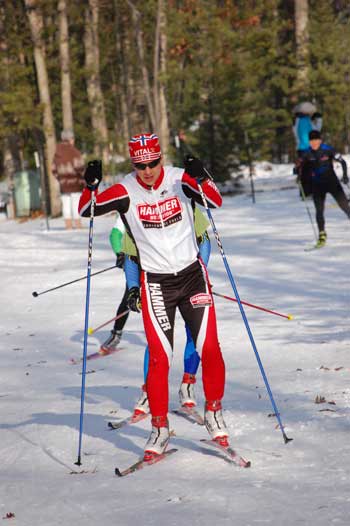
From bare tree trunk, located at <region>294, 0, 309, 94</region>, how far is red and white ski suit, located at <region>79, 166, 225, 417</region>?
852 inches

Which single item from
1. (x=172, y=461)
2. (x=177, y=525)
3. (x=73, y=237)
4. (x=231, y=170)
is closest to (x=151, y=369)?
(x=172, y=461)

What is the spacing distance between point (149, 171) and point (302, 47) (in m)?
22.5

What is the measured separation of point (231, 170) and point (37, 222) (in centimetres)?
584

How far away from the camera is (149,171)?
19.5 ft

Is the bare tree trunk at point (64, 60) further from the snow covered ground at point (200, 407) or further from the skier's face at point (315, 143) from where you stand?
the skier's face at point (315, 143)

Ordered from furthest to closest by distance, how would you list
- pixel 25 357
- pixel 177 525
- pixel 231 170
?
pixel 231 170 → pixel 25 357 → pixel 177 525

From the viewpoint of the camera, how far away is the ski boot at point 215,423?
594cm

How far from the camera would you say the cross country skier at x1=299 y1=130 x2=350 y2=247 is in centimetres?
1561

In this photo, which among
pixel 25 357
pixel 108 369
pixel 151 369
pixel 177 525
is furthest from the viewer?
pixel 25 357

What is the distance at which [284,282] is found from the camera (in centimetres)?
1336

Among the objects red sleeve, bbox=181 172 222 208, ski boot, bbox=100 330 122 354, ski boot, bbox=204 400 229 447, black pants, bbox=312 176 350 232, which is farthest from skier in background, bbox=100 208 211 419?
black pants, bbox=312 176 350 232

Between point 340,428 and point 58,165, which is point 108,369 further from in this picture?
point 58,165

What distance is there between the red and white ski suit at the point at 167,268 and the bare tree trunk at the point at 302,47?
2164 centimetres

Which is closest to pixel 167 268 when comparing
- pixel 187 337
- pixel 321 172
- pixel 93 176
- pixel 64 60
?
pixel 93 176
